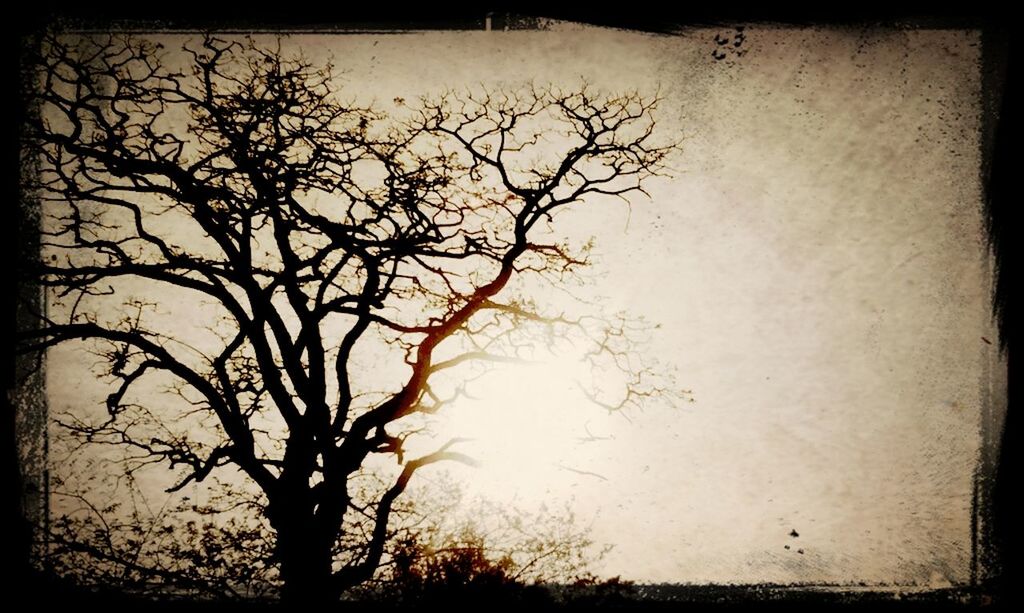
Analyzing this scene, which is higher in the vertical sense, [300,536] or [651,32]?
[651,32]

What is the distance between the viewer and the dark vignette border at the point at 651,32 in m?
4.83

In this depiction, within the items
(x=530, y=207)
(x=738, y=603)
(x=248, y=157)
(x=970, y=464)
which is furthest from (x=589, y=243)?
(x=738, y=603)

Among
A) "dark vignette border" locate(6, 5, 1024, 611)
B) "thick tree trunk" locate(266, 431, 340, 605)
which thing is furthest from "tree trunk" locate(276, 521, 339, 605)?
"dark vignette border" locate(6, 5, 1024, 611)

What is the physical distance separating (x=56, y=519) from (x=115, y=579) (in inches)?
50.8

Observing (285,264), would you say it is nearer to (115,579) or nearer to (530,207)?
(530,207)

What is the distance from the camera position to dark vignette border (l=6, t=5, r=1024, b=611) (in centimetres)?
483

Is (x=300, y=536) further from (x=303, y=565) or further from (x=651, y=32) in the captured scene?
(x=651, y=32)

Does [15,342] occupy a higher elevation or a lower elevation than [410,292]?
lower

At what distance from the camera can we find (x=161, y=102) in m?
5.36

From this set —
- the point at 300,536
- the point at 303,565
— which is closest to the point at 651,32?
the point at 300,536

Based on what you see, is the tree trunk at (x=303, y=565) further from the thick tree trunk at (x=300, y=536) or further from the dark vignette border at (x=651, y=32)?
the dark vignette border at (x=651, y=32)

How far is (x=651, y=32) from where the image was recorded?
4949mm

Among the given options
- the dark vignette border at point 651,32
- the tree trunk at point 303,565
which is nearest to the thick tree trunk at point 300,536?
the tree trunk at point 303,565

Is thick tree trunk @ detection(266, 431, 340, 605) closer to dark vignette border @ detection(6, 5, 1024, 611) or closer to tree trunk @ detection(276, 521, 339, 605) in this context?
tree trunk @ detection(276, 521, 339, 605)
